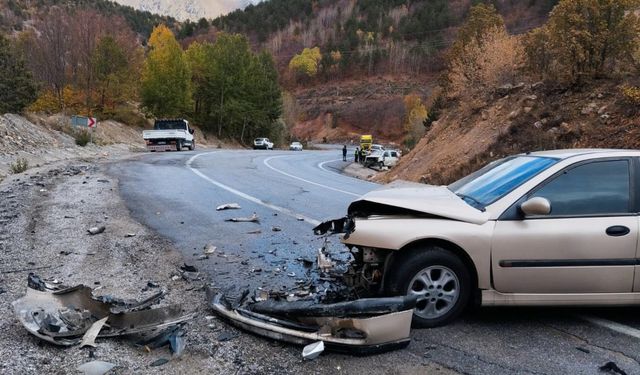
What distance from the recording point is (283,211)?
9.16m

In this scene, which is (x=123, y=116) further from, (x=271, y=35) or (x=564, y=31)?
(x=271, y=35)

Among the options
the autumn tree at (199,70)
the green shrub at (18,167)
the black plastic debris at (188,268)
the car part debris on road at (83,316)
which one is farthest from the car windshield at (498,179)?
the autumn tree at (199,70)

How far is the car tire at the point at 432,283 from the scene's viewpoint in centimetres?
392

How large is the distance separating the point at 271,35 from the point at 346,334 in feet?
591

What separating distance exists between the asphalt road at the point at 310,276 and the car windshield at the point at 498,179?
1.00 metres

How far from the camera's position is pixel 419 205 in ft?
13.7

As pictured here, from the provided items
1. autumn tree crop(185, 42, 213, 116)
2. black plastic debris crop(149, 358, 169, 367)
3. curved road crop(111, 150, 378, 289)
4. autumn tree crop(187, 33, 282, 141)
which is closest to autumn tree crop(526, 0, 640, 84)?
curved road crop(111, 150, 378, 289)

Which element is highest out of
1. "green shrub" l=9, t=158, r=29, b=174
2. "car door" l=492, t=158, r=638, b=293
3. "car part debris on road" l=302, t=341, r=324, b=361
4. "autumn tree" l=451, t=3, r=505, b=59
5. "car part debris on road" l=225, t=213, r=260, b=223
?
"autumn tree" l=451, t=3, r=505, b=59

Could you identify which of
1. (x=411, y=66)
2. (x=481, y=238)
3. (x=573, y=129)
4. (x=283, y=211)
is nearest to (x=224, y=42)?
(x=573, y=129)

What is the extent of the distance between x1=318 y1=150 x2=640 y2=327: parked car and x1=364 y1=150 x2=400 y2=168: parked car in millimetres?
30523

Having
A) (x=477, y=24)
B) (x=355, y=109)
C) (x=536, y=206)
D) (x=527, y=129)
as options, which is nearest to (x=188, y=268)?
(x=536, y=206)

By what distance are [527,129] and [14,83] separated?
2486cm

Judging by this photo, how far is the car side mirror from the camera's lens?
3.84 metres

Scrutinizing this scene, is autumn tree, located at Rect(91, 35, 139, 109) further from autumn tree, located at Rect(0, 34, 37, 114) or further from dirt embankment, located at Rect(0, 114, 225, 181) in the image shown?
autumn tree, located at Rect(0, 34, 37, 114)
